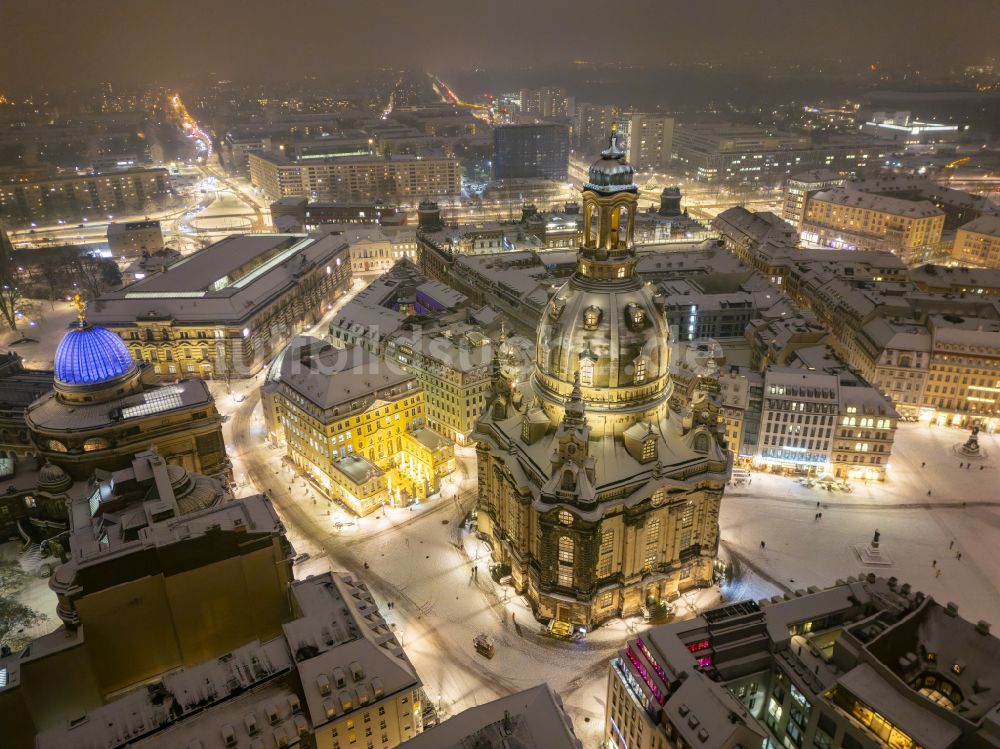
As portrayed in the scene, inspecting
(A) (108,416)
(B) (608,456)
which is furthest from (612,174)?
(A) (108,416)

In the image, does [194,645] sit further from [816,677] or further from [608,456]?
[816,677]

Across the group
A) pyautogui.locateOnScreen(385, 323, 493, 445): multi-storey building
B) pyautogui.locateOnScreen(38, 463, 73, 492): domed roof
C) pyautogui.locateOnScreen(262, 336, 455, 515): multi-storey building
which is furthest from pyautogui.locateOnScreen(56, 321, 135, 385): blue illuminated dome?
pyautogui.locateOnScreen(385, 323, 493, 445): multi-storey building

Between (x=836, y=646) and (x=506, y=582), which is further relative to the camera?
(x=506, y=582)

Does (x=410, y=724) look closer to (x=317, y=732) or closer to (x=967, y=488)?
(x=317, y=732)

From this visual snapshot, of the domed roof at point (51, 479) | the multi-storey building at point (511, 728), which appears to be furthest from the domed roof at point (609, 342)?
the domed roof at point (51, 479)

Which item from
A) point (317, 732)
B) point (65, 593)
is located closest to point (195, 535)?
point (65, 593)

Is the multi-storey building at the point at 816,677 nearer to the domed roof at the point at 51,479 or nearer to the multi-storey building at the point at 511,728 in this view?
the multi-storey building at the point at 511,728
